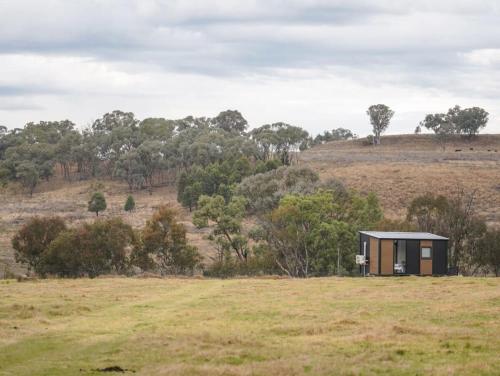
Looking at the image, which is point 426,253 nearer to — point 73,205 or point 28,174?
point 73,205

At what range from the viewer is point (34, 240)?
2197 inches

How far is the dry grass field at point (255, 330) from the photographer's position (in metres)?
17.4

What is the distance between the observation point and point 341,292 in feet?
113

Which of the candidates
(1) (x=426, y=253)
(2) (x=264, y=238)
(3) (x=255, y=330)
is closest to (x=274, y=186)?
(2) (x=264, y=238)

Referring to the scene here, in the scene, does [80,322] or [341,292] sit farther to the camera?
[341,292]

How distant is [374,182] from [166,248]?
180ft

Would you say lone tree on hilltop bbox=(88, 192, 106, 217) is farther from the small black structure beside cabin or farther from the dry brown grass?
the small black structure beside cabin

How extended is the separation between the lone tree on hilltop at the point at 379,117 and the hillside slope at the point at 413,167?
8.33ft

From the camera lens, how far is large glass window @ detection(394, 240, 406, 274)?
45.8 metres

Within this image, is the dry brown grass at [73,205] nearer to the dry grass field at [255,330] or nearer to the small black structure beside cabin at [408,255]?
the small black structure beside cabin at [408,255]

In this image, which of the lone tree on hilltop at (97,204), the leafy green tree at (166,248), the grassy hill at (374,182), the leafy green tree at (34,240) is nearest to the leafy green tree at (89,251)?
the leafy green tree at (166,248)

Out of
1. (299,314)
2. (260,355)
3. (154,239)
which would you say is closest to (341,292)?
(299,314)

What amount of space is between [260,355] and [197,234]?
62787mm

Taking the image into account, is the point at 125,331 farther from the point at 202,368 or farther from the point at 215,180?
the point at 215,180
